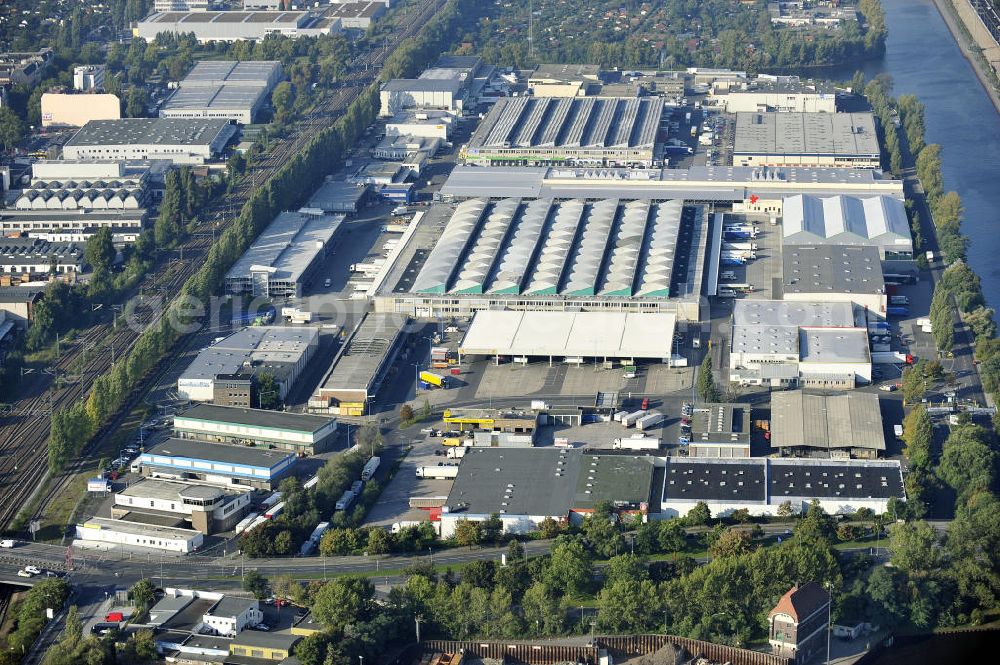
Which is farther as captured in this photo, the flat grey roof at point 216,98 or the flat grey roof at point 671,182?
the flat grey roof at point 216,98

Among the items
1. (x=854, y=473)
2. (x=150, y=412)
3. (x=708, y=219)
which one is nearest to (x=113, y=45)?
(x=708, y=219)

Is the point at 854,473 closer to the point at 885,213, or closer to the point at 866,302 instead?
the point at 866,302

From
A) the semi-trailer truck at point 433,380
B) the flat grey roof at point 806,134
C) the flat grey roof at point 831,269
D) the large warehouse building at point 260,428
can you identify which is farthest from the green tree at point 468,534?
the flat grey roof at point 806,134

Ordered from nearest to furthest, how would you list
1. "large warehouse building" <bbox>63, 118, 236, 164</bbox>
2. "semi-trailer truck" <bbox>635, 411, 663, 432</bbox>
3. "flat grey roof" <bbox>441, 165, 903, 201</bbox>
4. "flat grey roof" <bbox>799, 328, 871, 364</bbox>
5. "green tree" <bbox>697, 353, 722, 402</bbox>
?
1. "semi-trailer truck" <bbox>635, 411, 663, 432</bbox>
2. "green tree" <bbox>697, 353, 722, 402</bbox>
3. "flat grey roof" <bbox>799, 328, 871, 364</bbox>
4. "flat grey roof" <bbox>441, 165, 903, 201</bbox>
5. "large warehouse building" <bbox>63, 118, 236, 164</bbox>

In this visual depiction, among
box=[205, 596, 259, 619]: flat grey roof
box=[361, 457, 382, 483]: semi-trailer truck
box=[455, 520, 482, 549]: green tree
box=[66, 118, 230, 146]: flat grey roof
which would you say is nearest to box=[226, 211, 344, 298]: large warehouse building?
box=[66, 118, 230, 146]: flat grey roof

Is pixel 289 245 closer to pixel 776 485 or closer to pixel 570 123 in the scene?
pixel 570 123

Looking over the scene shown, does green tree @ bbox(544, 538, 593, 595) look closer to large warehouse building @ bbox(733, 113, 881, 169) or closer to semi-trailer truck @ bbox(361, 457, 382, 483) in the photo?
semi-trailer truck @ bbox(361, 457, 382, 483)

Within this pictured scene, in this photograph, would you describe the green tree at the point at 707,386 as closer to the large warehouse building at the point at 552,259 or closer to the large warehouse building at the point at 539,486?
the large warehouse building at the point at 539,486
